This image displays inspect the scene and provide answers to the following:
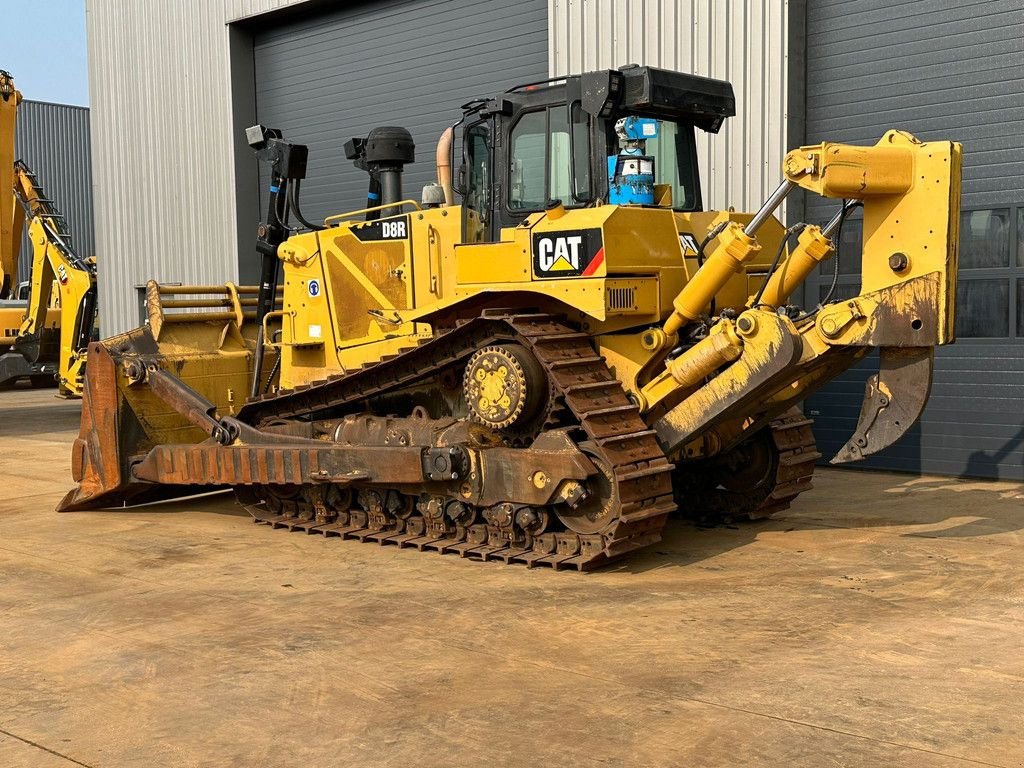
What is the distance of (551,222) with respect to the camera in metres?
7.45

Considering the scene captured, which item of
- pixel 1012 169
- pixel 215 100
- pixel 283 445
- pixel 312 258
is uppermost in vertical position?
pixel 215 100

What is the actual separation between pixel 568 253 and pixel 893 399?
2.08 metres

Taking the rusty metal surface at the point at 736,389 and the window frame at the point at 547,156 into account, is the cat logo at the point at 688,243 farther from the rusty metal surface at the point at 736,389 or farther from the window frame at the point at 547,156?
the rusty metal surface at the point at 736,389

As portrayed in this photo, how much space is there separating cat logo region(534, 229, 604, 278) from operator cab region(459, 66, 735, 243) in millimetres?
488

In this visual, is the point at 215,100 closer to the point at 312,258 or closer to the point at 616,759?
the point at 312,258

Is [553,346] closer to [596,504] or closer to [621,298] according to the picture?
[621,298]

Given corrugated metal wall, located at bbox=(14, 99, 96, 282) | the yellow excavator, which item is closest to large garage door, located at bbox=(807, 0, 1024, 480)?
the yellow excavator

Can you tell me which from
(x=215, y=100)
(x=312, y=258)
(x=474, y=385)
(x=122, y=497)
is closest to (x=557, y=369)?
(x=474, y=385)

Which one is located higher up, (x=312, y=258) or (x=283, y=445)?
(x=312, y=258)

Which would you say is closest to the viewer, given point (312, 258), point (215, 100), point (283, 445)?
point (283, 445)

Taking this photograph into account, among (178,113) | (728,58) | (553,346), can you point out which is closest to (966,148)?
(728,58)

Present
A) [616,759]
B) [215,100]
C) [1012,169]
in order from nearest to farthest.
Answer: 1. [616,759]
2. [1012,169]
3. [215,100]

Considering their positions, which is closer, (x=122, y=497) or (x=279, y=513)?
(x=279, y=513)

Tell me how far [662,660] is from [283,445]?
3949mm
